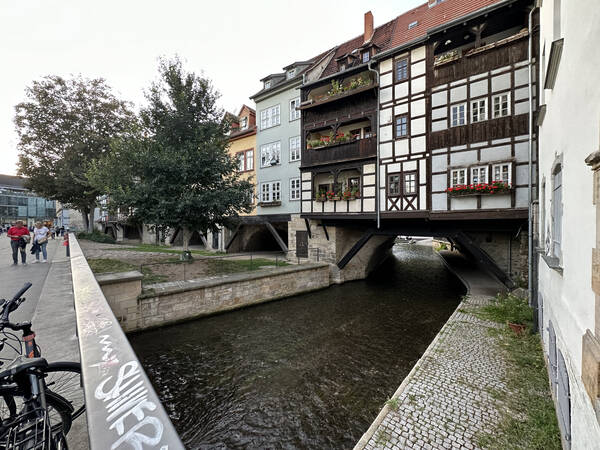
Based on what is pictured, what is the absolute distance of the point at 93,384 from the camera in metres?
1.25

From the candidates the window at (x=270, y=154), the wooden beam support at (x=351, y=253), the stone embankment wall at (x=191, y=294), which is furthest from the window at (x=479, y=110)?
the window at (x=270, y=154)

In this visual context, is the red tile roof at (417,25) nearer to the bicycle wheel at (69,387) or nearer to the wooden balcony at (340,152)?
the wooden balcony at (340,152)

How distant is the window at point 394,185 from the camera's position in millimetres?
12375

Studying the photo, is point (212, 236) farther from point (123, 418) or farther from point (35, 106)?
point (123, 418)

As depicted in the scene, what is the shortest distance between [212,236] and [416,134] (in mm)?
17452

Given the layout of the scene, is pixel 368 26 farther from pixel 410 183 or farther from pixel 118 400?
pixel 118 400

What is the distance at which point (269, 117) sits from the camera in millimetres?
18922

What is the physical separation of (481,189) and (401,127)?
14.3 ft

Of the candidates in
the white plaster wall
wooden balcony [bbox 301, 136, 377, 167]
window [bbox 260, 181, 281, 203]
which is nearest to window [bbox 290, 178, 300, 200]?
window [bbox 260, 181, 281, 203]

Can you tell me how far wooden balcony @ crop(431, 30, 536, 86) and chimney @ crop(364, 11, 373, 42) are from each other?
610 cm

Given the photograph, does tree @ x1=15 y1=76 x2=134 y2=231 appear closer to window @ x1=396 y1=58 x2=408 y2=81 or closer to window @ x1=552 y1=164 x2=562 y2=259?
window @ x1=396 y1=58 x2=408 y2=81

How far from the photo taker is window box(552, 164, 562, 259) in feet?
14.4

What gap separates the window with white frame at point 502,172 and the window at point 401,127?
372 cm

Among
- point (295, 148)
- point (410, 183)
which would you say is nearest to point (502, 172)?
point (410, 183)
